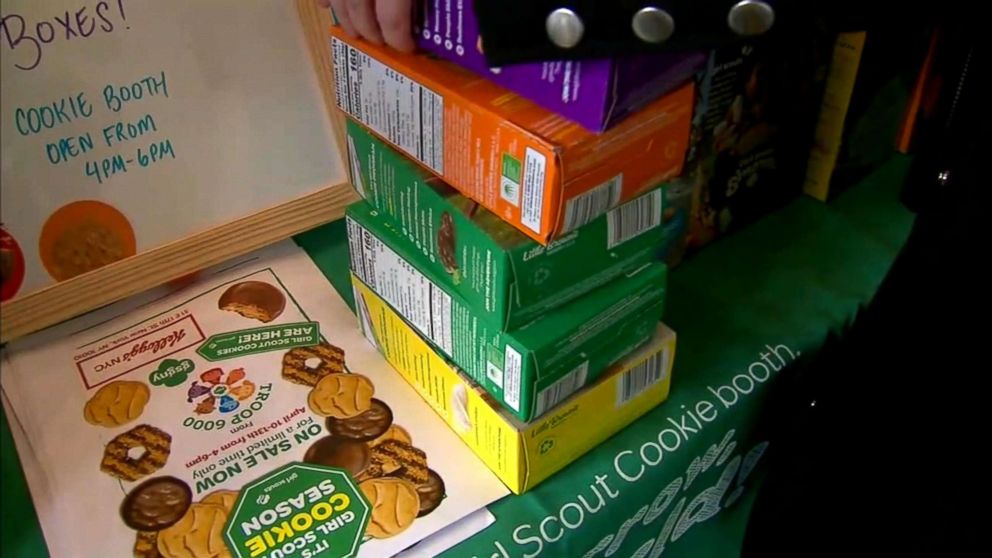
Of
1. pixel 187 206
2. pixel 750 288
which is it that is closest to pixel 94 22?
pixel 187 206

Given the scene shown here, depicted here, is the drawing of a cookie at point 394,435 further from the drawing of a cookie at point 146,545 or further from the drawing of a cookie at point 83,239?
the drawing of a cookie at point 83,239

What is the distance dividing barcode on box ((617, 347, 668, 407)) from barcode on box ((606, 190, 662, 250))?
10 cm

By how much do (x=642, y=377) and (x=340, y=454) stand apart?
0.67ft

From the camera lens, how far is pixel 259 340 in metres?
0.64

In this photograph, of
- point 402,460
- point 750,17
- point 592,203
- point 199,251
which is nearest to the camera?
point 750,17

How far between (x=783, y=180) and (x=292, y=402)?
0.46 m

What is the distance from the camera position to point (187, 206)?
0.65 m

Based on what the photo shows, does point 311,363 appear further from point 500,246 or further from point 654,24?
point 654,24

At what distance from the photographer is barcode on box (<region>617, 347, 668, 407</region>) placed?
0.55 m

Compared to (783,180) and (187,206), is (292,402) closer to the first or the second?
(187,206)

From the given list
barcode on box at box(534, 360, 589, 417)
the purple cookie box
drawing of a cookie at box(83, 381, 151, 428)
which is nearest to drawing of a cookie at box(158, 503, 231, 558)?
drawing of a cookie at box(83, 381, 151, 428)

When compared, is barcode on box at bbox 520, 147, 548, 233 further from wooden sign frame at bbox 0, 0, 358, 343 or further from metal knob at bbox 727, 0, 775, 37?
wooden sign frame at bbox 0, 0, 358, 343

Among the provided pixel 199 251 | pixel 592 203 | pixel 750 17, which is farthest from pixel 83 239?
pixel 750 17

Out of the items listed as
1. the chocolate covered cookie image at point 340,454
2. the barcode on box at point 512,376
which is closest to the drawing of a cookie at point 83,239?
the chocolate covered cookie image at point 340,454
